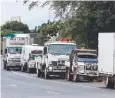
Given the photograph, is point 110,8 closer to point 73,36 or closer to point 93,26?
point 93,26

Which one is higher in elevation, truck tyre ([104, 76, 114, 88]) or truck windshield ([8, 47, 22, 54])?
truck windshield ([8, 47, 22, 54])

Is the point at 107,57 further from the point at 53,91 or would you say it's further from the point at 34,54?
the point at 34,54

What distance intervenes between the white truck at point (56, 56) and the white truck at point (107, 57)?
7753 millimetres

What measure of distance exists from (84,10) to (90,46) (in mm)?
4264

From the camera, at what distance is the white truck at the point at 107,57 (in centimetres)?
2723

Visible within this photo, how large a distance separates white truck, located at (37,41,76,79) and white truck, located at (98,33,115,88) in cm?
775

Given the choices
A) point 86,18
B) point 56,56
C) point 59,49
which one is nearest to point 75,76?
point 56,56

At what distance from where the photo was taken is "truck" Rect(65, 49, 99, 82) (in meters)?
33.1

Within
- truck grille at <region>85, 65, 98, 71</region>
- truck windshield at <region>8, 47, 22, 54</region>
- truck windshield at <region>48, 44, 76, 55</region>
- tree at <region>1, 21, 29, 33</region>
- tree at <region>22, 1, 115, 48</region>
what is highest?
tree at <region>1, 21, 29, 33</region>

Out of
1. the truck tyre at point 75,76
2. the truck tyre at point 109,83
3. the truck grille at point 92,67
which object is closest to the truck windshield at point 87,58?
the truck grille at point 92,67

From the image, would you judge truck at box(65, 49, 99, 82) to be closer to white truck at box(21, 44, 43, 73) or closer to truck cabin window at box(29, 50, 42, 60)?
white truck at box(21, 44, 43, 73)

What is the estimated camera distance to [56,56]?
36.4 metres

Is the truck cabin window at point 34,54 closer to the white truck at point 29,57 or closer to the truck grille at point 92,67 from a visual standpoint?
the white truck at point 29,57

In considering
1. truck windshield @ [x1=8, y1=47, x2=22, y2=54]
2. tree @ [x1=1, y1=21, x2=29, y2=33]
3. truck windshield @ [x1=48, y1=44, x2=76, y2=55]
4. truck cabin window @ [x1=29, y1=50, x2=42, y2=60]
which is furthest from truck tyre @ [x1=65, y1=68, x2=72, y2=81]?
tree @ [x1=1, y1=21, x2=29, y2=33]
